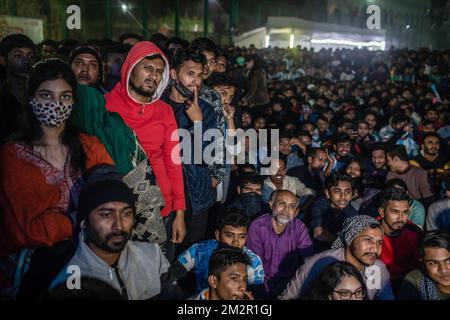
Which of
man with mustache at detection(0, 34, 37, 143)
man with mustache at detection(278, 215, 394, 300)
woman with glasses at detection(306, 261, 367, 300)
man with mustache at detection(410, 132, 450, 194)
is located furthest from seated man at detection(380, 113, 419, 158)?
man with mustache at detection(0, 34, 37, 143)

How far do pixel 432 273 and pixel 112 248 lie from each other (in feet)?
7.02

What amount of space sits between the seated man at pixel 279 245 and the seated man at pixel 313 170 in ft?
5.81

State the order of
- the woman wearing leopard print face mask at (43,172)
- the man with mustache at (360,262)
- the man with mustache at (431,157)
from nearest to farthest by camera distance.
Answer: the woman wearing leopard print face mask at (43,172)
the man with mustache at (360,262)
the man with mustache at (431,157)

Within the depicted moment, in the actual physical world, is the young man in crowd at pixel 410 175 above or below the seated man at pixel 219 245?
above

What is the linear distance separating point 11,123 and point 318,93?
9.22 m

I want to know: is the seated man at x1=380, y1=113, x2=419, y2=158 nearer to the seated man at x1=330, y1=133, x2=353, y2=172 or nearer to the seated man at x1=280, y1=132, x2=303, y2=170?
the seated man at x1=330, y1=133, x2=353, y2=172

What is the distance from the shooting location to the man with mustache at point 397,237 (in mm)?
3674

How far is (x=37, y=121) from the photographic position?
235cm

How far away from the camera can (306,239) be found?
12.6ft

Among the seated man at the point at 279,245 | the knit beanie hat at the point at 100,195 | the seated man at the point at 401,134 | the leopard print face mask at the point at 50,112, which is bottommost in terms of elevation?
the seated man at the point at 279,245

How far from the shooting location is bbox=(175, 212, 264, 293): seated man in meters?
3.19

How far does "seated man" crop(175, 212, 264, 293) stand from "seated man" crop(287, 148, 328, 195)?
234 cm

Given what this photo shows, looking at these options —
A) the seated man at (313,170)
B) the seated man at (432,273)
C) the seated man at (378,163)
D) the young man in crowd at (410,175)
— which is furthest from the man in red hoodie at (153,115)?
the seated man at (378,163)

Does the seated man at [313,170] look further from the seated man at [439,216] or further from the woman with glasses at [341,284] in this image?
the woman with glasses at [341,284]
